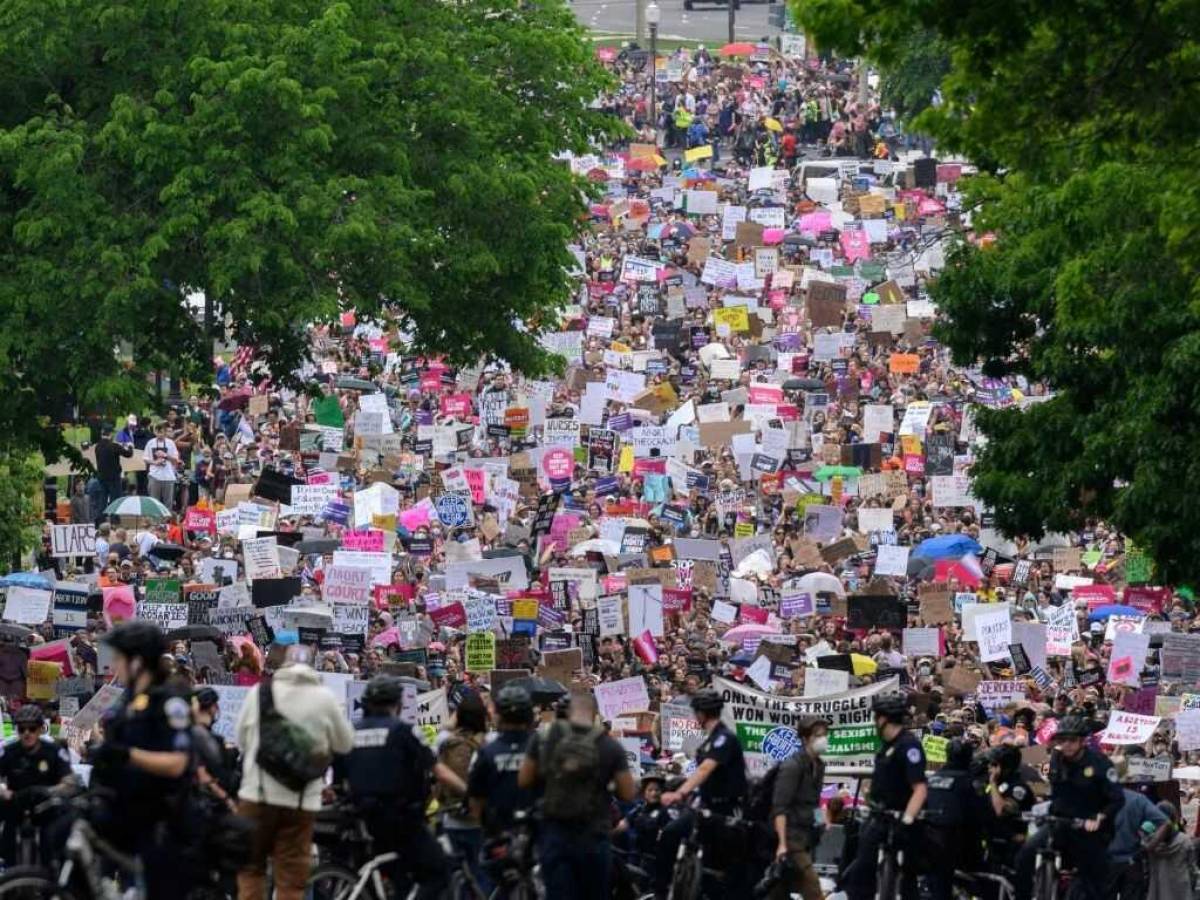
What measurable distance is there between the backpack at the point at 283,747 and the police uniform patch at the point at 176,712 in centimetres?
72

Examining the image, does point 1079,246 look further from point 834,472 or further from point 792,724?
point 834,472

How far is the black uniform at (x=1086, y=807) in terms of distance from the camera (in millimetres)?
A: 16859

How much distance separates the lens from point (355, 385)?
42.4 m

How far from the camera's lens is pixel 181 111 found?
33.2m

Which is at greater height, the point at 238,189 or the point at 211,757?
the point at 238,189

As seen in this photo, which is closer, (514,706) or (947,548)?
(514,706)

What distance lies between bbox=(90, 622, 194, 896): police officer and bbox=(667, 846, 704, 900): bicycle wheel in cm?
367

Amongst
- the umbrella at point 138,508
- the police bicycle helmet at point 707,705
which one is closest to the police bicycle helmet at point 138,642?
the police bicycle helmet at point 707,705

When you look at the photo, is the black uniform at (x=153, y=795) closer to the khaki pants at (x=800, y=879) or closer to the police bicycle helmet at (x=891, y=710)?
the khaki pants at (x=800, y=879)

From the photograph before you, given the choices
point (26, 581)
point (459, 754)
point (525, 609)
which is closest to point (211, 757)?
point (459, 754)

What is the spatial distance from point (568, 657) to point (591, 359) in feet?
56.1

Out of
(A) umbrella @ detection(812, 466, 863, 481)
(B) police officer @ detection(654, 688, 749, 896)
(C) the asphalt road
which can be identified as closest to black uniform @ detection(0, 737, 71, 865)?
(B) police officer @ detection(654, 688, 749, 896)

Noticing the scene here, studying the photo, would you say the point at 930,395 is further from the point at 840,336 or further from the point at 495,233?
the point at 495,233

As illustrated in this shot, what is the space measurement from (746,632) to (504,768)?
598 inches
